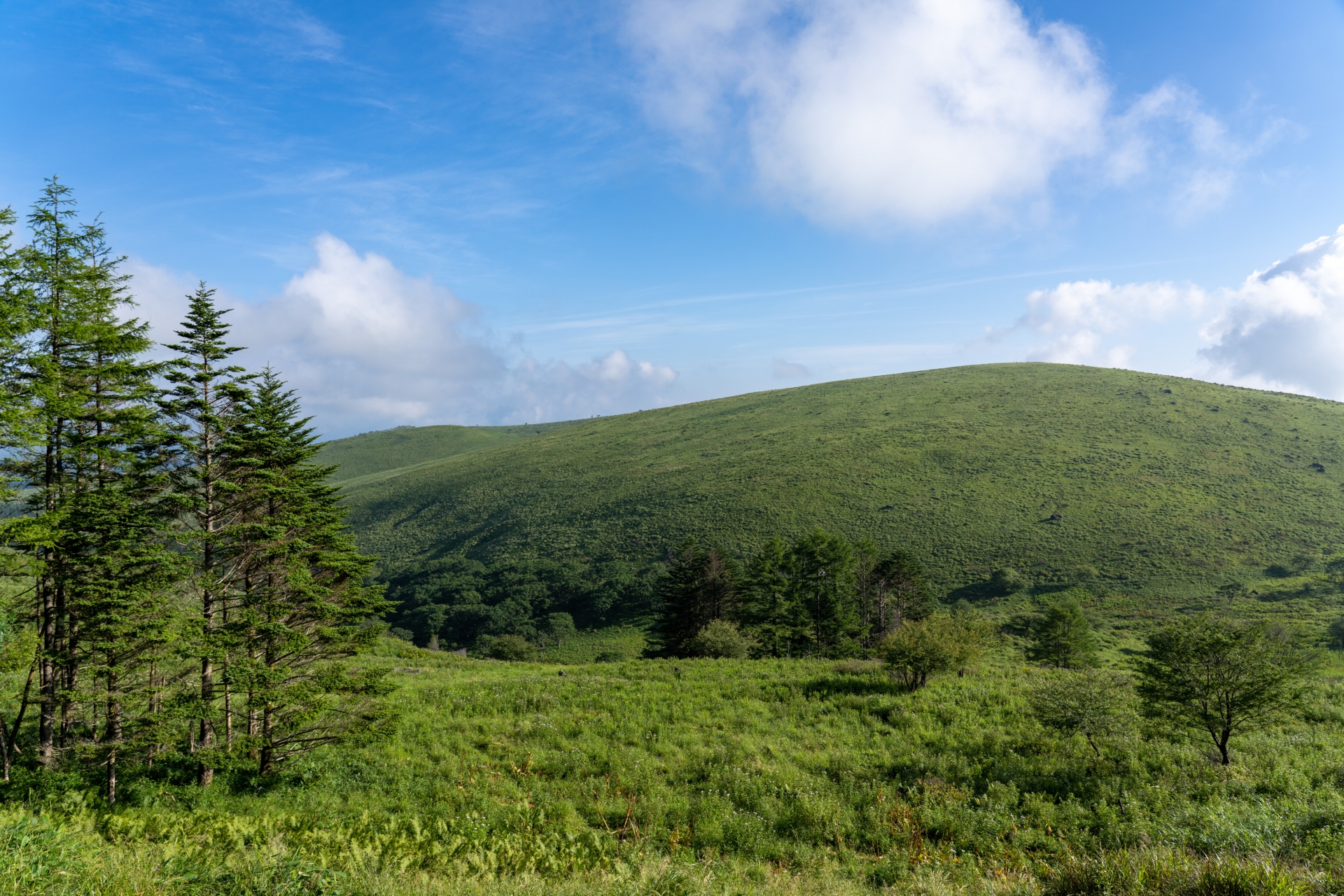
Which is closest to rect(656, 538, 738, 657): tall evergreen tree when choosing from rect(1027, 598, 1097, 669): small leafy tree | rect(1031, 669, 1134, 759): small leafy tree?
rect(1027, 598, 1097, 669): small leafy tree

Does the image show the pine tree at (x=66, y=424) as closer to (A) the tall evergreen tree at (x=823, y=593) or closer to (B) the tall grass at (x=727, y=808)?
(B) the tall grass at (x=727, y=808)

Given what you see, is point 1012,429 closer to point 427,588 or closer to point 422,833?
point 427,588

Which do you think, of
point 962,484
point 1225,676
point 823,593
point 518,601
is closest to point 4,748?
point 1225,676

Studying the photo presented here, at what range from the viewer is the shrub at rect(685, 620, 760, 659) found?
34.0 meters

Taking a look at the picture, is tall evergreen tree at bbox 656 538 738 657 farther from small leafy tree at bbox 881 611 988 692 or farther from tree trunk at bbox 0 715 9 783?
tree trunk at bbox 0 715 9 783

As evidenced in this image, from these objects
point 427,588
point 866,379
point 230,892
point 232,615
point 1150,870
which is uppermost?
point 866,379

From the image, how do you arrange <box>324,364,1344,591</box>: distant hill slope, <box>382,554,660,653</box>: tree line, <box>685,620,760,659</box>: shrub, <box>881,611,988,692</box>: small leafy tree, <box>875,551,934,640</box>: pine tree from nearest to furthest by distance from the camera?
<box>881,611,988,692</box>: small leafy tree < <box>685,620,760,659</box>: shrub < <box>875,551,934,640</box>: pine tree < <box>382,554,660,653</box>: tree line < <box>324,364,1344,591</box>: distant hill slope

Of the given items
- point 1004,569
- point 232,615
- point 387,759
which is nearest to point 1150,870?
point 387,759

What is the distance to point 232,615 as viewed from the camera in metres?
14.9

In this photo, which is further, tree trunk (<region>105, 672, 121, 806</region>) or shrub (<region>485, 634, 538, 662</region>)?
→ shrub (<region>485, 634, 538, 662</region>)

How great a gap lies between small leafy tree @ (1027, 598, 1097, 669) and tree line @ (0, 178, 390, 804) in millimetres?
47248

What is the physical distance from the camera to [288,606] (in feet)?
49.0

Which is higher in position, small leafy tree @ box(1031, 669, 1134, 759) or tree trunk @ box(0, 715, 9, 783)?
tree trunk @ box(0, 715, 9, 783)

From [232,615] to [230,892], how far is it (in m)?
9.90
